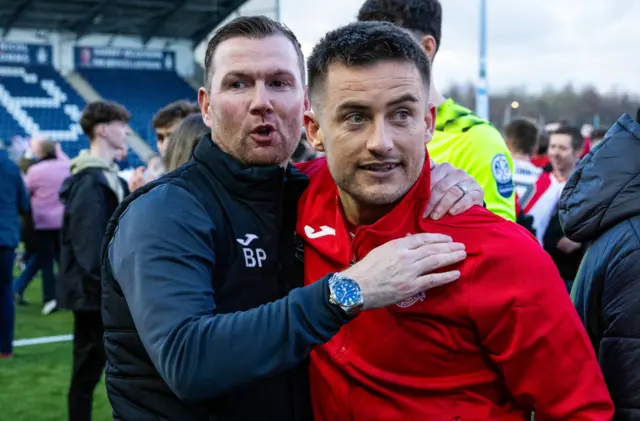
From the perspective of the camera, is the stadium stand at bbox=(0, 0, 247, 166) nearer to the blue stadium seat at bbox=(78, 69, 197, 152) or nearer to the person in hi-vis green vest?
the blue stadium seat at bbox=(78, 69, 197, 152)

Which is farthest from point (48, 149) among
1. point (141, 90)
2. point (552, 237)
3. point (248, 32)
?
point (141, 90)

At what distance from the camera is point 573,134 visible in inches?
225

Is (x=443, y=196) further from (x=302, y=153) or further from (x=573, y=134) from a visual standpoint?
(x=573, y=134)

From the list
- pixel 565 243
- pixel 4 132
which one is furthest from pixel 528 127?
pixel 4 132

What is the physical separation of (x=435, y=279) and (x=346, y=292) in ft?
0.60

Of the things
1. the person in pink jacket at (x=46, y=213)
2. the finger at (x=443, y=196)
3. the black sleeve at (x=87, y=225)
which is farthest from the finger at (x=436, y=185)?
the person in pink jacket at (x=46, y=213)

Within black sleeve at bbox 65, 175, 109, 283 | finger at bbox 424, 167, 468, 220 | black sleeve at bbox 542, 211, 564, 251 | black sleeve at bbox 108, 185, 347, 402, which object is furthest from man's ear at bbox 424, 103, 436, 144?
black sleeve at bbox 542, 211, 564, 251

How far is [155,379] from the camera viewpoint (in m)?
1.60

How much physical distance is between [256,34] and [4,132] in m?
20.8

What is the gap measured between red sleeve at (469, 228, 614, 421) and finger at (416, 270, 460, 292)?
5 cm

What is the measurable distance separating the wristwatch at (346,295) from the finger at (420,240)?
0.14 meters

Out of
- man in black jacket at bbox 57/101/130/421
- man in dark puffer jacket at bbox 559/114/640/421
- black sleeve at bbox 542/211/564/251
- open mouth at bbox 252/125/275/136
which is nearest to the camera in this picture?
man in dark puffer jacket at bbox 559/114/640/421

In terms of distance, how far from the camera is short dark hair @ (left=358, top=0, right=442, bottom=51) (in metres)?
2.49

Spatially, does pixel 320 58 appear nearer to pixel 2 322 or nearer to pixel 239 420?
pixel 239 420
